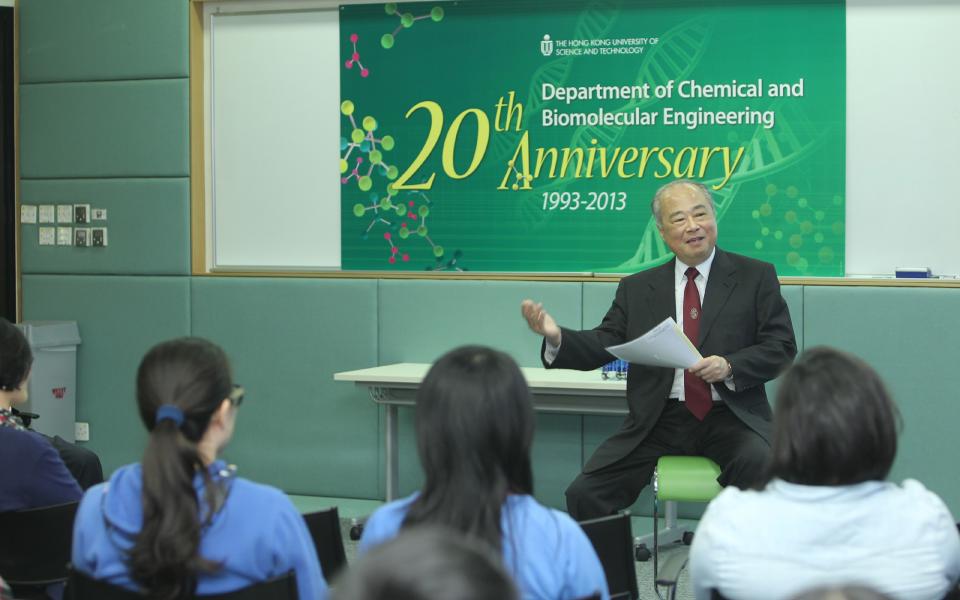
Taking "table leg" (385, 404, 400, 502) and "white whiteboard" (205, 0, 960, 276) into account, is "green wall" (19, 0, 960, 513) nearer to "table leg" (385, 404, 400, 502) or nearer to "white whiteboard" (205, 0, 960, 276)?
"white whiteboard" (205, 0, 960, 276)

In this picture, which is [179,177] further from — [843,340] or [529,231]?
[843,340]

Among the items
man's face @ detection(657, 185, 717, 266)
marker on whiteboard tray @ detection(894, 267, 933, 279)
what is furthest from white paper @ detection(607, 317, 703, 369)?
marker on whiteboard tray @ detection(894, 267, 933, 279)

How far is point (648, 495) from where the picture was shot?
16.8ft

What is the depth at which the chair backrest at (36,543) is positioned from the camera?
2605mm

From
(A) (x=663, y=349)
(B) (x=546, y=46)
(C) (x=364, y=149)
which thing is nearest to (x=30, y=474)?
(A) (x=663, y=349)

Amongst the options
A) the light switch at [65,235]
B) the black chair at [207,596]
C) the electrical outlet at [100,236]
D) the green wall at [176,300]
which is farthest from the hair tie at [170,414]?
the light switch at [65,235]

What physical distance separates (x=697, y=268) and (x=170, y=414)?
2.26m

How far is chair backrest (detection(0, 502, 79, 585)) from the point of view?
8.55 feet

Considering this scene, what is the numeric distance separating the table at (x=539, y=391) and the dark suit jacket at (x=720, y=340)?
0.68 m

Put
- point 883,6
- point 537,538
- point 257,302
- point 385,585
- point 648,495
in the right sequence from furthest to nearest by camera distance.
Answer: point 257,302 < point 648,495 < point 883,6 < point 537,538 < point 385,585

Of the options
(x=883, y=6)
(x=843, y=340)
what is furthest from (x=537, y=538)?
(x=883, y=6)

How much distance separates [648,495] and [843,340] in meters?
1.11

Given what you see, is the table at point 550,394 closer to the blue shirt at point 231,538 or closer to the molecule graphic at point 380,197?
the molecule graphic at point 380,197

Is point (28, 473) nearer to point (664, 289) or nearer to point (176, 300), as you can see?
point (664, 289)
